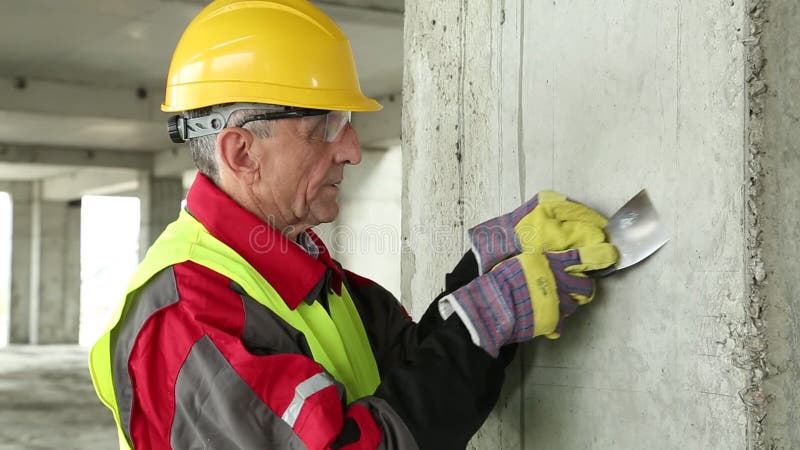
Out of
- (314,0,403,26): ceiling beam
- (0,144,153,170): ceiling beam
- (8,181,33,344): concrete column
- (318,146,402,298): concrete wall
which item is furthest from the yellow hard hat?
(8,181,33,344): concrete column

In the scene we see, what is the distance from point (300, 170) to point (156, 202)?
740 inches

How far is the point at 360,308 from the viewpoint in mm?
2391

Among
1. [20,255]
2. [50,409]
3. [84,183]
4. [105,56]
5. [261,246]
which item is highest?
[105,56]

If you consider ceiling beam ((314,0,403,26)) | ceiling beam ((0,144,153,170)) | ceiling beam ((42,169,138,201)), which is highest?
ceiling beam ((314,0,403,26))

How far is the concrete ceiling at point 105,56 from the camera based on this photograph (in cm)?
923

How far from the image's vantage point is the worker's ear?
2.07m

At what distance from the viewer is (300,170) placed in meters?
2.11

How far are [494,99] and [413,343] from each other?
25.5 inches

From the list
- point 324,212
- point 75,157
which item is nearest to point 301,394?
point 324,212

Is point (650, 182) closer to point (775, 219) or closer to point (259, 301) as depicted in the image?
point (775, 219)

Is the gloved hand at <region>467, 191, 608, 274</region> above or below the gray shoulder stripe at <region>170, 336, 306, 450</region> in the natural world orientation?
above

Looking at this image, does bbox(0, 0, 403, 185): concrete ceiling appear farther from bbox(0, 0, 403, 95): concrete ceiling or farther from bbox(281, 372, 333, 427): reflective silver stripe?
bbox(281, 372, 333, 427): reflective silver stripe

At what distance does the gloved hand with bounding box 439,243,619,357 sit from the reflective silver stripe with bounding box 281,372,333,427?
0.34 m

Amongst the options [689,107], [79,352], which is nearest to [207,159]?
[689,107]
